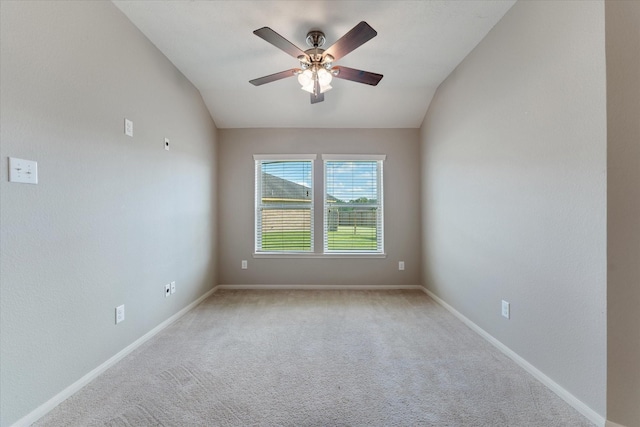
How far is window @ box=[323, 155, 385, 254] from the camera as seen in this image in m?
4.00

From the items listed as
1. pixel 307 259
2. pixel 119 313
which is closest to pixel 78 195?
pixel 119 313

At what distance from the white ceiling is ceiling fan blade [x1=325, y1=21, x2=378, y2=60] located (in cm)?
32

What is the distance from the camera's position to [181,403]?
156 cm

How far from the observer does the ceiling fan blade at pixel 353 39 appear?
1.70 m

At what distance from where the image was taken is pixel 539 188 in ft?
5.81

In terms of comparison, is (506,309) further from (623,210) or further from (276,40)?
(276,40)

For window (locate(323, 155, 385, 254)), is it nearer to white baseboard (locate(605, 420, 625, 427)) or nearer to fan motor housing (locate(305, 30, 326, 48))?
fan motor housing (locate(305, 30, 326, 48))

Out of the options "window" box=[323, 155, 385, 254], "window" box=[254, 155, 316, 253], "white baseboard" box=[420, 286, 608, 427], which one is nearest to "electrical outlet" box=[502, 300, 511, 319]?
"white baseboard" box=[420, 286, 608, 427]

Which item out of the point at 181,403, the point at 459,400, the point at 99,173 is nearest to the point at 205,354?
the point at 181,403

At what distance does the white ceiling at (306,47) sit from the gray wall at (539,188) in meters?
0.36

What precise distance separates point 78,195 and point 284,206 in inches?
99.3

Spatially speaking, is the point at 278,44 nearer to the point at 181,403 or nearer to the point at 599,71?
the point at 599,71

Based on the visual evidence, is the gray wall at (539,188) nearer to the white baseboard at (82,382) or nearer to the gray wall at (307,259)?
the gray wall at (307,259)

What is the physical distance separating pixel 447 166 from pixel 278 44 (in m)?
2.24
